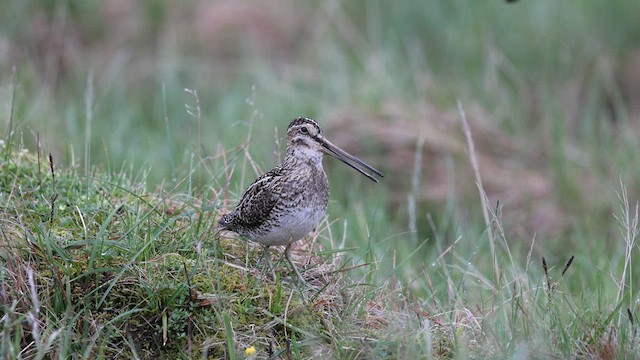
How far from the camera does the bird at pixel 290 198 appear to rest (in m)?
4.61

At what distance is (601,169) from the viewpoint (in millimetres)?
8461

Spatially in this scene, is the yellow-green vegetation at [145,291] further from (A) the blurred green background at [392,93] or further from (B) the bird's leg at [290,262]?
(A) the blurred green background at [392,93]

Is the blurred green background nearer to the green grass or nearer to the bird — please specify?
the green grass

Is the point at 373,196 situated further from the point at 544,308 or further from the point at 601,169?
the point at 544,308

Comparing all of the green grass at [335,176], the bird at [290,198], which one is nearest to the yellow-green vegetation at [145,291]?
the green grass at [335,176]

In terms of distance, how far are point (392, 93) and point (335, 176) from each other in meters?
1.32

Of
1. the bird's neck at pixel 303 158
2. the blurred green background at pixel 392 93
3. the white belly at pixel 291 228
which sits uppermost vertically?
the bird's neck at pixel 303 158

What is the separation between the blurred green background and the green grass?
0.03 metres

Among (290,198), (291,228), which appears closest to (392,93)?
(290,198)

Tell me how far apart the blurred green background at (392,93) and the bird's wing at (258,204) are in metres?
1.91

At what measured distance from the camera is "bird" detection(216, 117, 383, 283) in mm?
4613

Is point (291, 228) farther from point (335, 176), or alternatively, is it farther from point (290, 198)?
point (335, 176)

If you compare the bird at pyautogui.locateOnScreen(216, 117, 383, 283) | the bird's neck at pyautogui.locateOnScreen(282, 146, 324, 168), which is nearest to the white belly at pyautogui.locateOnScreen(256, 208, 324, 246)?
the bird at pyautogui.locateOnScreen(216, 117, 383, 283)

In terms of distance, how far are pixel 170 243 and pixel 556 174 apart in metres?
4.62
